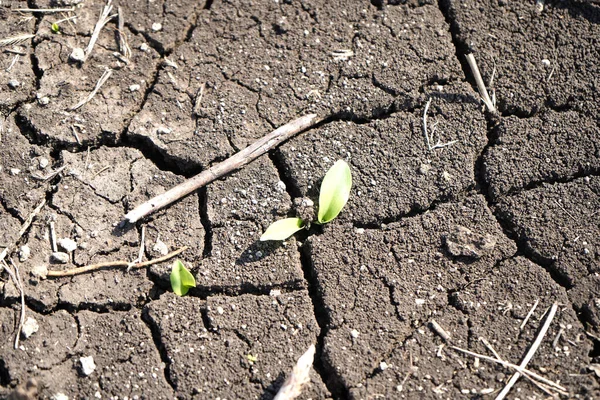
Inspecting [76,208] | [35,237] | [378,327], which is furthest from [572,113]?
[35,237]

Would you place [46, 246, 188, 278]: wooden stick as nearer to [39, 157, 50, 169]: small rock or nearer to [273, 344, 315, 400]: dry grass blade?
[39, 157, 50, 169]: small rock

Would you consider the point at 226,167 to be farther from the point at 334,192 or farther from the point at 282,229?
the point at 334,192

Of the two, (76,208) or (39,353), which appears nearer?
(39,353)

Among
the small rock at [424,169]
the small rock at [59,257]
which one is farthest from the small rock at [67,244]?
the small rock at [424,169]

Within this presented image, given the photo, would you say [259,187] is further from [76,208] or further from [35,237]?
[35,237]

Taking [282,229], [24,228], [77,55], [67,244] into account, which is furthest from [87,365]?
[77,55]

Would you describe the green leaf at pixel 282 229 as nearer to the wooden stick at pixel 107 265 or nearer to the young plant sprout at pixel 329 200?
the young plant sprout at pixel 329 200
